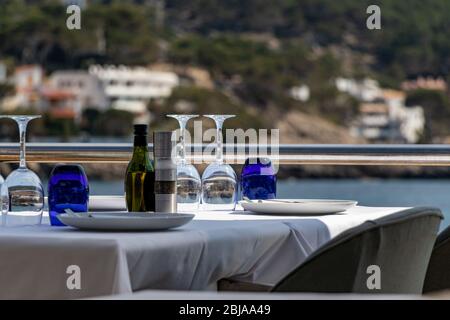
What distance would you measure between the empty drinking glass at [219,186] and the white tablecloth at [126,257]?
13.1 inches

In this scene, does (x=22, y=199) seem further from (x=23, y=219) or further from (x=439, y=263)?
(x=439, y=263)

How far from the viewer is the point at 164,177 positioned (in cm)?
214

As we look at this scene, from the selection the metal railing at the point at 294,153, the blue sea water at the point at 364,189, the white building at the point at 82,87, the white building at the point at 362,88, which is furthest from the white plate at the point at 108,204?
the white building at the point at 362,88

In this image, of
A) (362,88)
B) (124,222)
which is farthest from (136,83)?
(124,222)

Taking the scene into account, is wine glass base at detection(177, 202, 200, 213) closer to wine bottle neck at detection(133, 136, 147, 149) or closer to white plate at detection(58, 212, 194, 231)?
wine bottle neck at detection(133, 136, 147, 149)

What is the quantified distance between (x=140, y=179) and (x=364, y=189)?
3180 cm

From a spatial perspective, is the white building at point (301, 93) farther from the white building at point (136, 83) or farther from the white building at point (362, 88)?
the white building at point (136, 83)

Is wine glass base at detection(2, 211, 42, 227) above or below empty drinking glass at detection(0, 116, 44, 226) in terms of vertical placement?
below

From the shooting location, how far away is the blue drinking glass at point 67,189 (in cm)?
206

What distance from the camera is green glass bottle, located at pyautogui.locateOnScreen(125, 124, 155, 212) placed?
220 cm

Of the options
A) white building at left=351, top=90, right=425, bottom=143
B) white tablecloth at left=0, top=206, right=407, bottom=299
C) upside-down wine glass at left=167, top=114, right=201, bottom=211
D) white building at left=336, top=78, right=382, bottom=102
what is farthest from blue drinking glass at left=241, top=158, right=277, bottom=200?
white building at left=336, top=78, right=382, bottom=102

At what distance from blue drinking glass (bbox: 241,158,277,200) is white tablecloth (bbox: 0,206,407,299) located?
1.42 ft

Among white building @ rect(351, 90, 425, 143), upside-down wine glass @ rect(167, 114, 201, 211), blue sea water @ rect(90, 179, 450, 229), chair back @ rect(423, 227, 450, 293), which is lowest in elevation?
blue sea water @ rect(90, 179, 450, 229)
